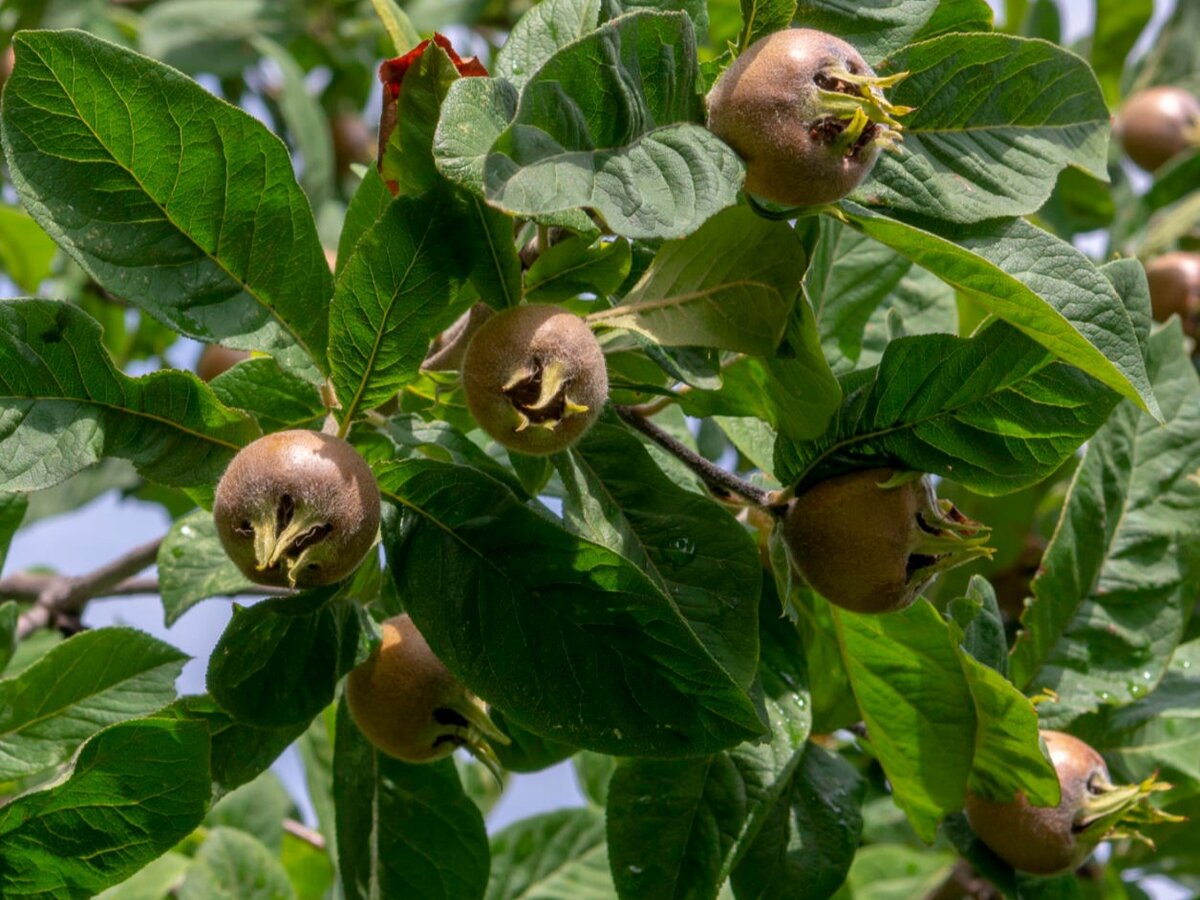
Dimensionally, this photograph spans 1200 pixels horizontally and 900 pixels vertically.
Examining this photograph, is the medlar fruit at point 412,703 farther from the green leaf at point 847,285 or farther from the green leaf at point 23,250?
the green leaf at point 23,250

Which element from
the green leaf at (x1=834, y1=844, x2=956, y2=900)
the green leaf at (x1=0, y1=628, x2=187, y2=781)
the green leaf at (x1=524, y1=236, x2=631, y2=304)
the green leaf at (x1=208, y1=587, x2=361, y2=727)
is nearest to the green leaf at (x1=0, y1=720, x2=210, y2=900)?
the green leaf at (x1=208, y1=587, x2=361, y2=727)

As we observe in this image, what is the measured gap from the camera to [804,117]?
1222 millimetres

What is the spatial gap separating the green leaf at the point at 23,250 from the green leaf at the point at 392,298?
6.53 ft

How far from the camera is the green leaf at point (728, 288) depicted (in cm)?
134

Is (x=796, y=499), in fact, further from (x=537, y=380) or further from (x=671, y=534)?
(x=537, y=380)

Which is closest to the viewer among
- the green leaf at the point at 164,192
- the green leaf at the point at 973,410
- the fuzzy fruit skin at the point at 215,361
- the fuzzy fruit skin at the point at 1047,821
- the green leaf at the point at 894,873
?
the green leaf at the point at 164,192

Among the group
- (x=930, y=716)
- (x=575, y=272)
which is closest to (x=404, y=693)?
(x=575, y=272)

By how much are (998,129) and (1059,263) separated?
214 millimetres

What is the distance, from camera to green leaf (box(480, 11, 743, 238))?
1106 millimetres

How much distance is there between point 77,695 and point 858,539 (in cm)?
91

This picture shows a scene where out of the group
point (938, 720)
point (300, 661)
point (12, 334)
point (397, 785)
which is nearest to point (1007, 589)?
point (938, 720)

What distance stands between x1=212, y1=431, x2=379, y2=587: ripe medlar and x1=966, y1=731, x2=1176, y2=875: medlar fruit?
964 millimetres

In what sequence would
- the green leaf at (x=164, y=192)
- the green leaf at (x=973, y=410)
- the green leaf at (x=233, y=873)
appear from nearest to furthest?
Answer: 1. the green leaf at (x=164, y=192)
2. the green leaf at (x=973, y=410)
3. the green leaf at (x=233, y=873)

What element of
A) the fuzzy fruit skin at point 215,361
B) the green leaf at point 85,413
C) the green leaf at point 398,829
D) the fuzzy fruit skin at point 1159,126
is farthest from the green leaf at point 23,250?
the fuzzy fruit skin at point 1159,126
